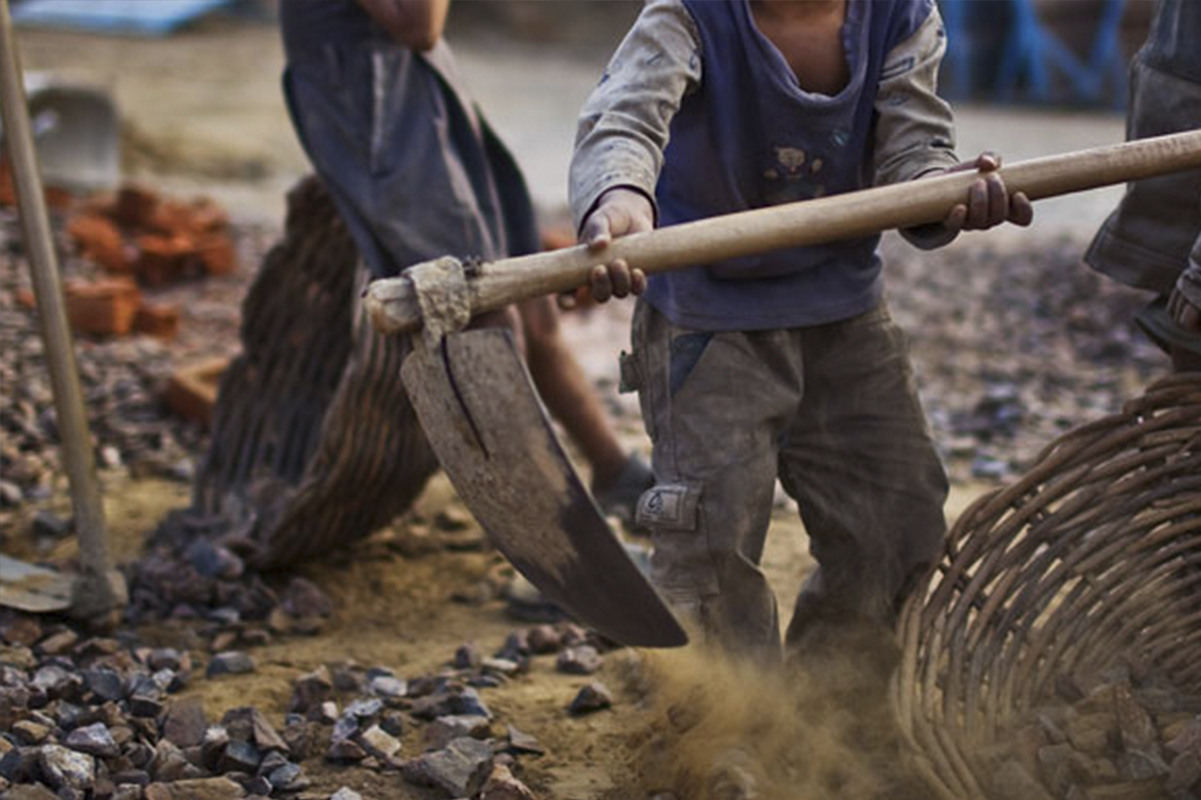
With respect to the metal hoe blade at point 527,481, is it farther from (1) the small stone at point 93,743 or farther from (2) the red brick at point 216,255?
(2) the red brick at point 216,255

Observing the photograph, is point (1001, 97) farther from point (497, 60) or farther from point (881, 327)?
point (881, 327)

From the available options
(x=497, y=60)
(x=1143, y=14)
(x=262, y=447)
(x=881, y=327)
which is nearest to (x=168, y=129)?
(x=497, y=60)

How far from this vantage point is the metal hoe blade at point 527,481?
2.21 meters

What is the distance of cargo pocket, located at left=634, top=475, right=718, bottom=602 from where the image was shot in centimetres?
278

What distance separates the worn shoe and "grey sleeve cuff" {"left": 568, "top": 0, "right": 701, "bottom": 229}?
164cm

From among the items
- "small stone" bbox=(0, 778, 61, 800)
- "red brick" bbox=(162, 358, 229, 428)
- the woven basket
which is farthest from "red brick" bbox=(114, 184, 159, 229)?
the woven basket

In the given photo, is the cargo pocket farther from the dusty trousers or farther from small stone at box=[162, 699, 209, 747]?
small stone at box=[162, 699, 209, 747]

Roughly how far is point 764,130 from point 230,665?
1.54 meters

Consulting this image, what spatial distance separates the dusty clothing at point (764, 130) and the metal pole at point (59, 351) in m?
1.29

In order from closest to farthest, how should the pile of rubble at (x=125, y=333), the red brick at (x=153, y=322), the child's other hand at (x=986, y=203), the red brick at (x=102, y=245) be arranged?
the child's other hand at (x=986, y=203) → the pile of rubble at (x=125, y=333) → the red brick at (x=153, y=322) → the red brick at (x=102, y=245)

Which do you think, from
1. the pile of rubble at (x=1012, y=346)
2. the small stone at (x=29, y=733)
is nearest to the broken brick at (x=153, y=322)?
the pile of rubble at (x=1012, y=346)

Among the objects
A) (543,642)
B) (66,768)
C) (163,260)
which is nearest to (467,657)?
(543,642)

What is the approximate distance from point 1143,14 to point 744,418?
899 centimetres

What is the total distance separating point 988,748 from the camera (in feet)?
8.95
